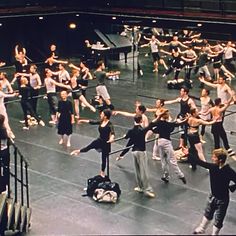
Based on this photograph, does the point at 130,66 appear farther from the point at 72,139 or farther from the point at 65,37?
the point at 72,139

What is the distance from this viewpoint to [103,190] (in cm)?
1308

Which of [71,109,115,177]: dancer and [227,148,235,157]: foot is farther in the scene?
[227,148,235,157]: foot

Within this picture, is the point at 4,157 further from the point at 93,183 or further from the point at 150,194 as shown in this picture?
the point at 150,194

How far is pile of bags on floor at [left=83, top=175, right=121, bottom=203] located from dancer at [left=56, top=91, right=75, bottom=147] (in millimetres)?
3347

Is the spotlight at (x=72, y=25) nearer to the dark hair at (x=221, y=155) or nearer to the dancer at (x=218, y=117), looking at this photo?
the dancer at (x=218, y=117)

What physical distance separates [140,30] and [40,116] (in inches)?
454

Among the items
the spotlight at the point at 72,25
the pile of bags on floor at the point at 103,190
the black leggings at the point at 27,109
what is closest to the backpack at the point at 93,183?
the pile of bags on floor at the point at 103,190

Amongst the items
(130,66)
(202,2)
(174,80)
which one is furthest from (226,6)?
(130,66)

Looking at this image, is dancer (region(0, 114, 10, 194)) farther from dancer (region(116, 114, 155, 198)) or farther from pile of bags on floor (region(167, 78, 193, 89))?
pile of bags on floor (region(167, 78, 193, 89))

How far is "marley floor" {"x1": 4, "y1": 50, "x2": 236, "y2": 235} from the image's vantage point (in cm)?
1195

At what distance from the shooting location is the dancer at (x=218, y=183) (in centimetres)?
988

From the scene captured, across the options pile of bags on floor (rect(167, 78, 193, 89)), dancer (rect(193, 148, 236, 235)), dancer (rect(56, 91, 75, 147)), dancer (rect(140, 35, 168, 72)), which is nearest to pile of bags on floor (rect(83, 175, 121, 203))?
dancer (rect(193, 148, 236, 235))

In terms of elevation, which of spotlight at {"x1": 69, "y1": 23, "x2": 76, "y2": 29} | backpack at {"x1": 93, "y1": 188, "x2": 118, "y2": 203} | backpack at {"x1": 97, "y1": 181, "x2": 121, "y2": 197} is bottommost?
backpack at {"x1": 93, "y1": 188, "x2": 118, "y2": 203}

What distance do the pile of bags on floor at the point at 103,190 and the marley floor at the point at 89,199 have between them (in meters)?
0.15
